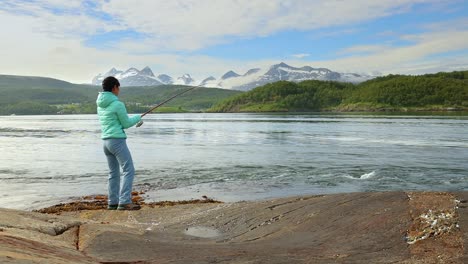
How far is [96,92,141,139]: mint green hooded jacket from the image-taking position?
498 inches

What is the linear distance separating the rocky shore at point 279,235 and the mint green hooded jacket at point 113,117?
3037 millimetres

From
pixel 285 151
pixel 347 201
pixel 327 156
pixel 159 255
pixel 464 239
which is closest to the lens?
pixel 464 239

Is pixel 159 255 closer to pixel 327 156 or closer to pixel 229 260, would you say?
pixel 229 260

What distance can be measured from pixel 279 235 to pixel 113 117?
6.53 m

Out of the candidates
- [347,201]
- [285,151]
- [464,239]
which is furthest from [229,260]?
[285,151]

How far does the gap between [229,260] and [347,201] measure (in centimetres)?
407

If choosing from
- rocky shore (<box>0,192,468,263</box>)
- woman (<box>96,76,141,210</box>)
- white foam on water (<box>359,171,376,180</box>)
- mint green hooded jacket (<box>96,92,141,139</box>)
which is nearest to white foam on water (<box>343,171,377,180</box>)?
white foam on water (<box>359,171,376,180</box>)

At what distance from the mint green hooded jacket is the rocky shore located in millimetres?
3037

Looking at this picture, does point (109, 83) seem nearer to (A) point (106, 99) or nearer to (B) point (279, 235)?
(A) point (106, 99)

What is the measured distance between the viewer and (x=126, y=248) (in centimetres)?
734

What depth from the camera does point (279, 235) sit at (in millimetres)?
8445

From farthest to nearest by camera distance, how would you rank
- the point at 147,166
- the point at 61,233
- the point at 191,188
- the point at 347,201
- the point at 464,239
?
the point at 147,166, the point at 191,188, the point at 347,201, the point at 61,233, the point at 464,239

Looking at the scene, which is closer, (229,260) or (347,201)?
(229,260)

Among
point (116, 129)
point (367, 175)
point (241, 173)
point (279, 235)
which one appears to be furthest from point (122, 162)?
point (367, 175)
